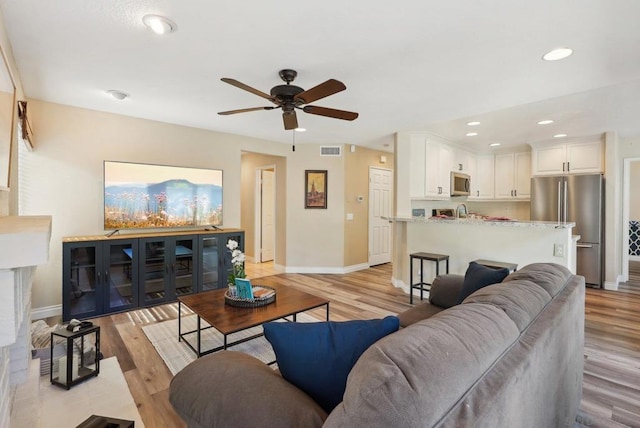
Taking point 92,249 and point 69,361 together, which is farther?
point 92,249

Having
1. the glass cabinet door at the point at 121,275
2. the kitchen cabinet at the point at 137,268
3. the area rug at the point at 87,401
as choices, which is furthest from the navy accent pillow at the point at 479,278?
the glass cabinet door at the point at 121,275

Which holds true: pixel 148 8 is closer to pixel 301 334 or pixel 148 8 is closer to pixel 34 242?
pixel 34 242

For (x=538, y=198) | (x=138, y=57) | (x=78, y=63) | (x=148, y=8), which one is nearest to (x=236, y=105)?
(x=138, y=57)

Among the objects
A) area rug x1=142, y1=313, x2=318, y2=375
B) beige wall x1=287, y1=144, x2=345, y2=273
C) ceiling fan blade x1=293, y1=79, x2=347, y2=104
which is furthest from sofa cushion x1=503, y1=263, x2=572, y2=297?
beige wall x1=287, y1=144, x2=345, y2=273

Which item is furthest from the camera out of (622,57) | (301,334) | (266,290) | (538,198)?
(538,198)

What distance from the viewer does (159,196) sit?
4078 mm

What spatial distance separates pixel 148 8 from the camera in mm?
1808

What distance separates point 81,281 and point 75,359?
4.92 feet

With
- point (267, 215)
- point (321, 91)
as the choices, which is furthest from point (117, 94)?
point (267, 215)

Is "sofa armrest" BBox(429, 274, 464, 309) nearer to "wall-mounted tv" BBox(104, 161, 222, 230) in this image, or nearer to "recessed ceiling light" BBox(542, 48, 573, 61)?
"recessed ceiling light" BBox(542, 48, 573, 61)

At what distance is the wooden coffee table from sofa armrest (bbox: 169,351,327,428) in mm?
894

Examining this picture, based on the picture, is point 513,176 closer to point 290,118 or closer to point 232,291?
point 290,118

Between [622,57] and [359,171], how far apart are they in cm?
388

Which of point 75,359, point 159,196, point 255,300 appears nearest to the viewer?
point 75,359
